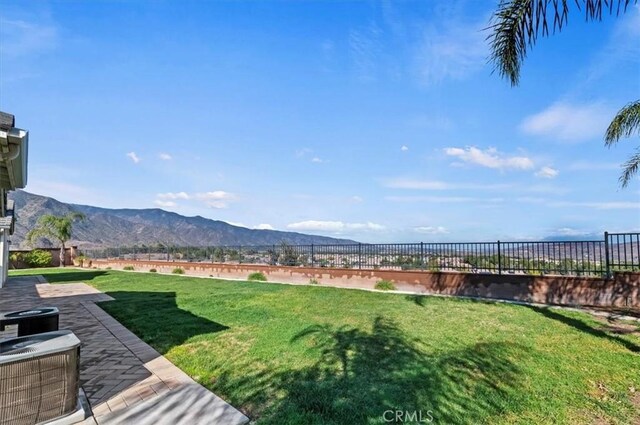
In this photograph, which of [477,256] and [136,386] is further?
[477,256]

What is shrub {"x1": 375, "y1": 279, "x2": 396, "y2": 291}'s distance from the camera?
1213 centimetres

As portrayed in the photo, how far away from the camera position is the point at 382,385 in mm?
3762

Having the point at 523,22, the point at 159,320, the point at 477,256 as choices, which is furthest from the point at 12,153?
the point at 477,256

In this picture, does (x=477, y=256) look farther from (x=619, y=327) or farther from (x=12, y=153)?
(x=12, y=153)

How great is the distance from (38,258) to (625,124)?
3634 cm

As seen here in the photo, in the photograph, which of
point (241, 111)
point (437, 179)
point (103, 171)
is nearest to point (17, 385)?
point (241, 111)

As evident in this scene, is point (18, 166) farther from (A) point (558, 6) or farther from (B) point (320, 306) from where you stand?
(A) point (558, 6)

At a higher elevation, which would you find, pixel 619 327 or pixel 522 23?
pixel 522 23

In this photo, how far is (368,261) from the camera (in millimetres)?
13430

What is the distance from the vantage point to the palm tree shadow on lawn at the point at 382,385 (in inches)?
128

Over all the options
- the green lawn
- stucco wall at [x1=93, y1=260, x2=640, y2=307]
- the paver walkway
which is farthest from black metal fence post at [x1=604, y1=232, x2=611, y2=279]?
the paver walkway

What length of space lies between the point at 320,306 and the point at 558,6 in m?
6.87

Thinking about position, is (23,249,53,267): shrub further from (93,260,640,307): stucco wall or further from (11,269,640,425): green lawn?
(11,269,640,425): green lawn

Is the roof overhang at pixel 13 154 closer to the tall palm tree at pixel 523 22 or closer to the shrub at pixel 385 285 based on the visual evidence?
the tall palm tree at pixel 523 22
